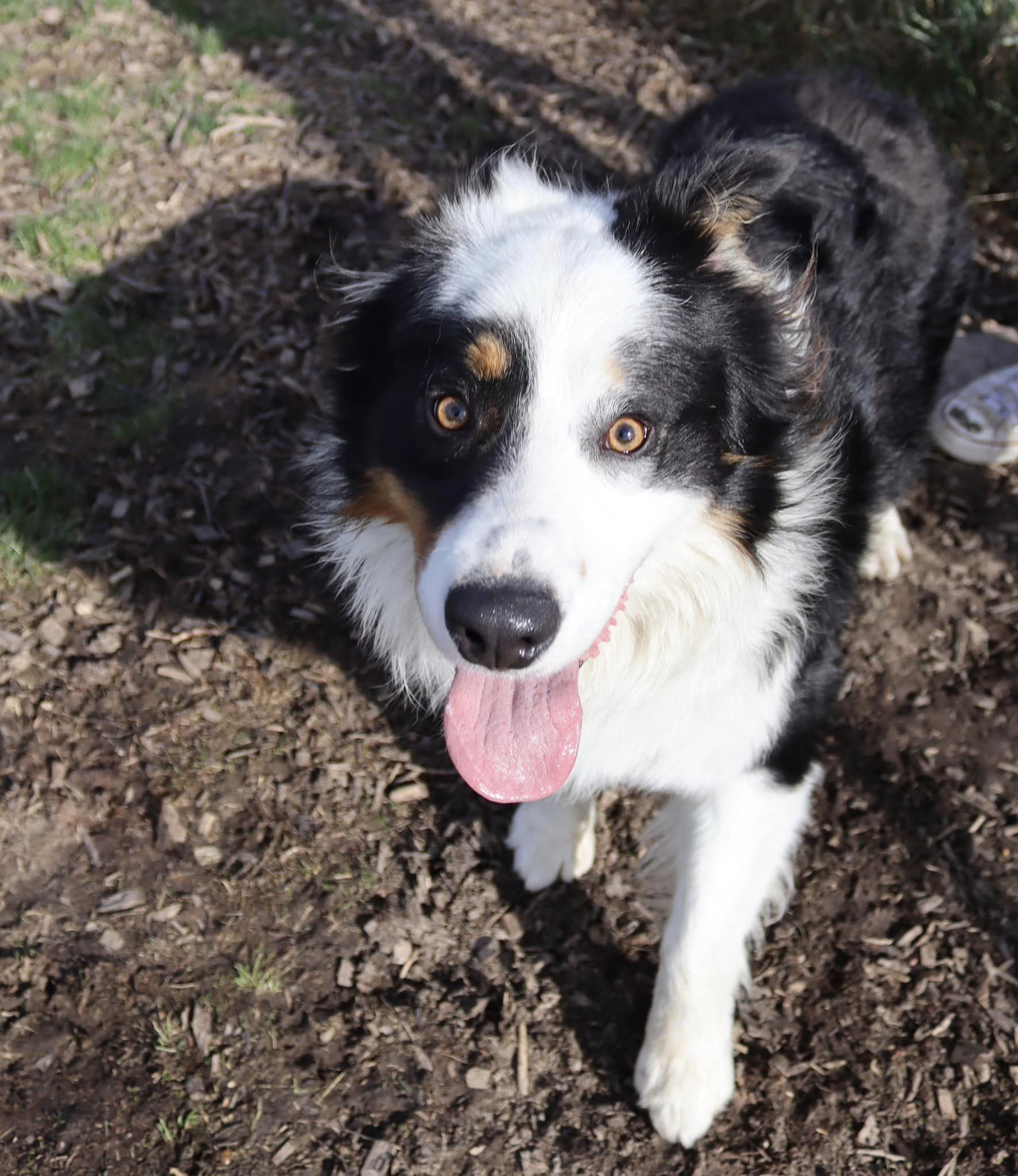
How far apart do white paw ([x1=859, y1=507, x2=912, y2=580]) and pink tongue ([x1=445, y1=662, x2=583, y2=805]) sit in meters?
1.88

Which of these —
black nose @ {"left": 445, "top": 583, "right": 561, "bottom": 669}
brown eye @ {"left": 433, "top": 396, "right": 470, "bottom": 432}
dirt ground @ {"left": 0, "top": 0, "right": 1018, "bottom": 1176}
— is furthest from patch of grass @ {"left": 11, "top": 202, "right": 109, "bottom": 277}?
black nose @ {"left": 445, "top": 583, "right": 561, "bottom": 669}

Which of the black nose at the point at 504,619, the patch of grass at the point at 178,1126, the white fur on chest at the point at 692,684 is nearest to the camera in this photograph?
the black nose at the point at 504,619

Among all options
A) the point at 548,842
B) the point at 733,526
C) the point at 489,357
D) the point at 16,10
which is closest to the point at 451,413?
the point at 489,357

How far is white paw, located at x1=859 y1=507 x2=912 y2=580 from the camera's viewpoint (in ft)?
12.6

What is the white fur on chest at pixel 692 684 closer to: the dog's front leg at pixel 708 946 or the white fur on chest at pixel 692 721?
the white fur on chest at pixel 692 721

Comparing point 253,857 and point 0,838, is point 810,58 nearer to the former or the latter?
point 253,857

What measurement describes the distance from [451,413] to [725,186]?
2.93 feet

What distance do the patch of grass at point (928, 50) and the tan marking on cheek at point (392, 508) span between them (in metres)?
4.10

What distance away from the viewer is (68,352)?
4.25 metres

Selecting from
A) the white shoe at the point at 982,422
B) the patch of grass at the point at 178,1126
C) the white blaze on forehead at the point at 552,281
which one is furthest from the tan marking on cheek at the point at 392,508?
the white shoe at the point at 982,422

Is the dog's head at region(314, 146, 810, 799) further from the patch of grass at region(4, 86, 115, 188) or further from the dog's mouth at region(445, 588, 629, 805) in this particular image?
the patch of grass at region(4, 86, 115, 188)

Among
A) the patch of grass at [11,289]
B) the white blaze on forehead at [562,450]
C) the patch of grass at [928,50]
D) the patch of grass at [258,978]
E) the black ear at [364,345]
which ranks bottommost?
the patch of grass at [258,978]

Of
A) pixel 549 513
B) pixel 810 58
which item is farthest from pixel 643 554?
pixel 810 58

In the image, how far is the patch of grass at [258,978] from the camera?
9.43 feet
